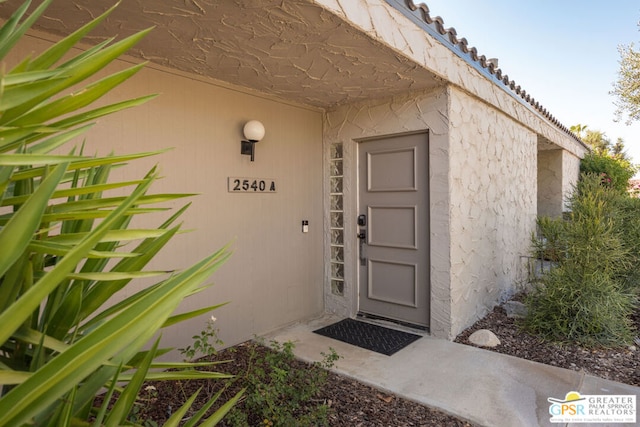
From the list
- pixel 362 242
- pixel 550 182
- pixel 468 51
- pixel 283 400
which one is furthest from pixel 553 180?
pixel 283 400

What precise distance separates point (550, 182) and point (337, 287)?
6.77m

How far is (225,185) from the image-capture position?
3537mm

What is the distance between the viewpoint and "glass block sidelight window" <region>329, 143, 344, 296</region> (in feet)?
15.1

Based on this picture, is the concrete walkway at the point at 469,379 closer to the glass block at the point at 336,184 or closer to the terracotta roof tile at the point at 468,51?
the glass block at the point at 336,184

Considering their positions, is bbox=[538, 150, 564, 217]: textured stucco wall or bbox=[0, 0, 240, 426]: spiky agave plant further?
bbox=[538, 150, 564, 217]: textured stucco wall

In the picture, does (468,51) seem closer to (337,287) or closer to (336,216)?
(336,216)

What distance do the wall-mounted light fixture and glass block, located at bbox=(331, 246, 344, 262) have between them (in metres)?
1.65

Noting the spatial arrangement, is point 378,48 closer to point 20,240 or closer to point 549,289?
point 20,240

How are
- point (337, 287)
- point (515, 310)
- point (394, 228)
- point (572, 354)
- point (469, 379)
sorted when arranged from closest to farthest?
point (469, 379), point (572, 354), point (394, 228), point (515, 310), point (337, 287)

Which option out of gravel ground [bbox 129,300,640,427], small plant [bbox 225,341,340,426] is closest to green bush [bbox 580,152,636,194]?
gravel ground [bbox 129,300,640,427]

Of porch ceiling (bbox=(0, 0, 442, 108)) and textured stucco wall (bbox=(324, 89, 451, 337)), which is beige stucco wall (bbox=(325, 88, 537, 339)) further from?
porch ceiling (bbox=(0, 0, 442, 108))

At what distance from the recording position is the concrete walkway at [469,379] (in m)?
2.43

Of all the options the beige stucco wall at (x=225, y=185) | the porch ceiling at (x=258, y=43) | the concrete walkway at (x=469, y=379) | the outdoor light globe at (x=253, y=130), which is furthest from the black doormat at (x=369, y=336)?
the porch ceiling at (x=258, y=43)

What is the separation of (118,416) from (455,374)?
2.81 m
